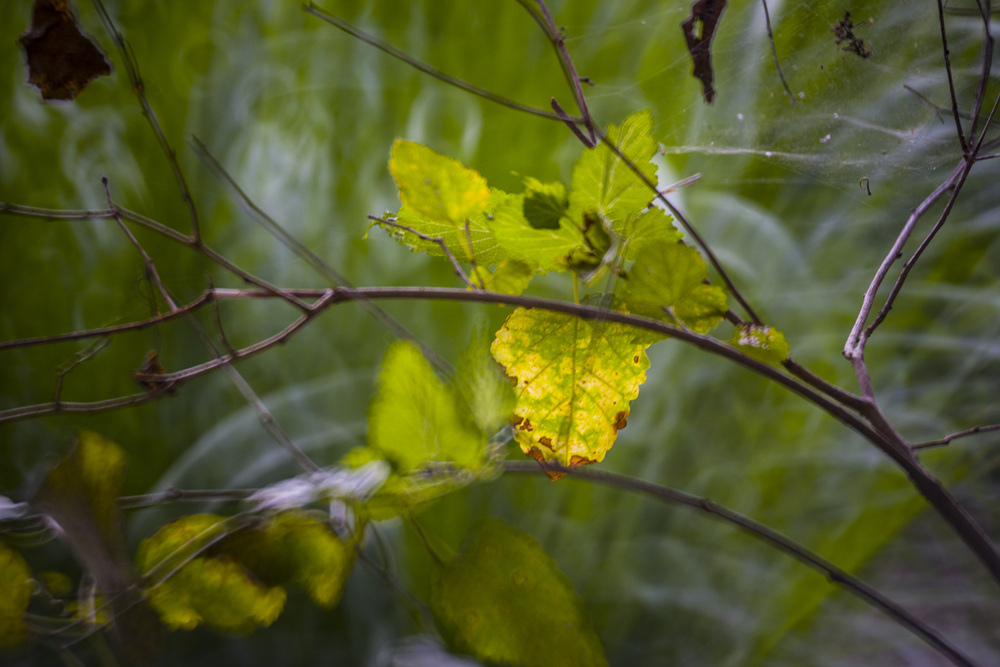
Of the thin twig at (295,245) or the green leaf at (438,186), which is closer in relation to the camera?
the green leaf at (438,186)

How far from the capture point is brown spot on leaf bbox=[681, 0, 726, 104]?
40 cm

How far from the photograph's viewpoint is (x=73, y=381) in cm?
46

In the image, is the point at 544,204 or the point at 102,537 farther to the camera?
the point at 102,537

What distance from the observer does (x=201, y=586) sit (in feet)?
1.09

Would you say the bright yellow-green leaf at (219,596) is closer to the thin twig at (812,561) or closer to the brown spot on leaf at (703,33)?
the thin twig at (812,561)

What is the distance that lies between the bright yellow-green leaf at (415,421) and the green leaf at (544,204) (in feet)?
0.38

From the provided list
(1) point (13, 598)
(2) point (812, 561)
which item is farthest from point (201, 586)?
(2) point (812, 561)

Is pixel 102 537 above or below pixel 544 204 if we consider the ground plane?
below

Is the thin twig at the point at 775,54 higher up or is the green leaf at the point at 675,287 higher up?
the thin twig at the point at 775,54

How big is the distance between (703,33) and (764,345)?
251 millimetres

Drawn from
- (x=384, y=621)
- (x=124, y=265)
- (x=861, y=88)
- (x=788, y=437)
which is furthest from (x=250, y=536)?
(x=861, y=88)

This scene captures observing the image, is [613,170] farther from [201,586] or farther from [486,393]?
[201,586]

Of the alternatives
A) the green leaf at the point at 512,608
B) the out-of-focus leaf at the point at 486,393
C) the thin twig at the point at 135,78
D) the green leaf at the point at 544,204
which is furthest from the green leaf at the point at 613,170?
the thin twig at the point at 135,78

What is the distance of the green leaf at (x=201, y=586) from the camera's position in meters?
0.33
